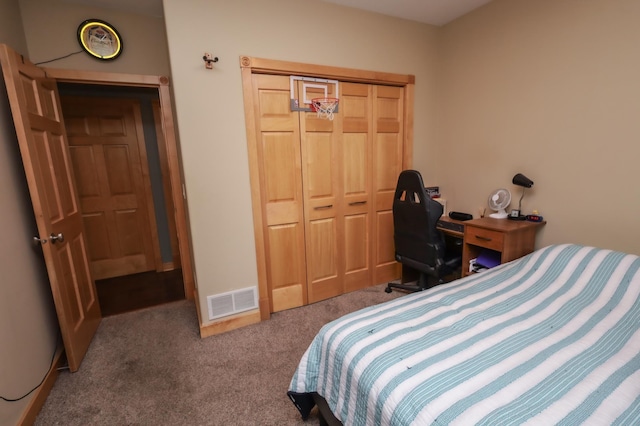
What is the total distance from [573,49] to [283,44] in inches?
82.5

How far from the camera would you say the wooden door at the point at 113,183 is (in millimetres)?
3295

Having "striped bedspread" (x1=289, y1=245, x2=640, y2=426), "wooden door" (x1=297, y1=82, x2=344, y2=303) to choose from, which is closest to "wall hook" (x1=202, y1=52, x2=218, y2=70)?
"wooden door" (x1=297, y1=82, x2=344, y2=303)

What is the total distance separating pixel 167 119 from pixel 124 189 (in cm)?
151

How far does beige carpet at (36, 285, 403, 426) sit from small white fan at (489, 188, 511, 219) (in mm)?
1534

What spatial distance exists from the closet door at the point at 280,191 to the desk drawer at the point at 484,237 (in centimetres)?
142

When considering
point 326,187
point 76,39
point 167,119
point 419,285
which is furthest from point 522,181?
point 76,39

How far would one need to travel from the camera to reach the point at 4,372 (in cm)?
142

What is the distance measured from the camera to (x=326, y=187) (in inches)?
105

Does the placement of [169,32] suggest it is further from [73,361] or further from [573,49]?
[573,49]

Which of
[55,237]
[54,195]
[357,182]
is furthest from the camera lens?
[357,182]

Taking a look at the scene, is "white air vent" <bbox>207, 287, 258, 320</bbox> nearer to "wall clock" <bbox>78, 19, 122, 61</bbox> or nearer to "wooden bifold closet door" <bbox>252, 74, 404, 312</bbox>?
"wooden bifold closet door" <bbox>252, 74, 404, 312</bbox>

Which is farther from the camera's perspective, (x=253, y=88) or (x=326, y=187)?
(x=326, y=187)

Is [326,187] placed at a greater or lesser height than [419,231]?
greater

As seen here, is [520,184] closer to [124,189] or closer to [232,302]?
[232,302]
